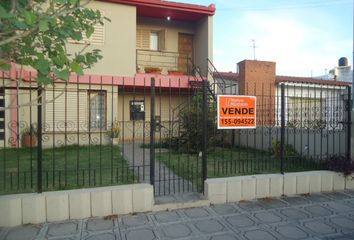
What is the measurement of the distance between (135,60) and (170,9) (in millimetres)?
3057

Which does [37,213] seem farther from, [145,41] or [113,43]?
[145,41]

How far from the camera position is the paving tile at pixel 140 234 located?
14.5ft

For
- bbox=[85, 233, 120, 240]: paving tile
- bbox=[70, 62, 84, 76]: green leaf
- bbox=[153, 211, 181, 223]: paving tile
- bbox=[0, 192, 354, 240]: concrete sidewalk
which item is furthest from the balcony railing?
bbox=[70, 62, 84, 76]: green leaf

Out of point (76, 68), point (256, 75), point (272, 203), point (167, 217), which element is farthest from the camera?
point (256, 75)

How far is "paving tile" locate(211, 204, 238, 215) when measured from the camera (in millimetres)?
5472

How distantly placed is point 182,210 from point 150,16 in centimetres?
1267

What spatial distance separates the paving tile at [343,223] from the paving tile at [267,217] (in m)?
0.84

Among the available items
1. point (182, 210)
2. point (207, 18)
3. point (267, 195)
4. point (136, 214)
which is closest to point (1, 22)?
point (136, 214)

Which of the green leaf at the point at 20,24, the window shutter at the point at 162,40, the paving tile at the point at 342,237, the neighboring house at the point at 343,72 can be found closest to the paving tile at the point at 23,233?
the green leaf at the point at 20,24

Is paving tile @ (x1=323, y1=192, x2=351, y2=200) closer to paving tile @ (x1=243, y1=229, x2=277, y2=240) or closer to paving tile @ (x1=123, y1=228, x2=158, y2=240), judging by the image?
paving tile @ (x1=243, y1=229, x2=277, y2=240)

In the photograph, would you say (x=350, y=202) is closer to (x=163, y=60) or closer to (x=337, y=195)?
(x=337, y=195)

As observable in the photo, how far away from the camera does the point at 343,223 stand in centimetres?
504

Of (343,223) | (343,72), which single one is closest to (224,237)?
(343,223)

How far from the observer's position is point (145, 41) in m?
16.4
